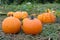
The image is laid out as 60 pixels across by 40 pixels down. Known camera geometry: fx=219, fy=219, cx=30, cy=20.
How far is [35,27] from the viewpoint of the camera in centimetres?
357

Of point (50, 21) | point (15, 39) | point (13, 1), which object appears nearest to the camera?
point (15, 39)

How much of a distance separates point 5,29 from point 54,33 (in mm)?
819

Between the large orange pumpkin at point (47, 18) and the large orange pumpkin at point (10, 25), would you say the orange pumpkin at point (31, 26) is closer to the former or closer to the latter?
the large orange pumpkin at point (10, 25)

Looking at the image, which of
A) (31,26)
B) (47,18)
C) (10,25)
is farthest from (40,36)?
(47,18)

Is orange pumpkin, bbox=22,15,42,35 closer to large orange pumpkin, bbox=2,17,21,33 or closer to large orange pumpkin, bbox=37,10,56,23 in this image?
large orange pumpkin, bbox=2,17,21,33

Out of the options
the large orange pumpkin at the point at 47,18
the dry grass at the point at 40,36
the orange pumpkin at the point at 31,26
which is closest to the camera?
the dry grass at the point at 40,36

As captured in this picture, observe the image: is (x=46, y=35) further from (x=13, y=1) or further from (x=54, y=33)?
(x=13, y=1)

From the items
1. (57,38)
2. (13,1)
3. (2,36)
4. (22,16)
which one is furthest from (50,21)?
(13,1)

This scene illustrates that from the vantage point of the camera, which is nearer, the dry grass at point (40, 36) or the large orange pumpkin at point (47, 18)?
the dry grass at point (40, 36)

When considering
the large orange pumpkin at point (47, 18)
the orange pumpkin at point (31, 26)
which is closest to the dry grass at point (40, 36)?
the orange pumpkin at point (31, 26)

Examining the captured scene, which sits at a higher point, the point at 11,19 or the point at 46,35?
the point at 11,19

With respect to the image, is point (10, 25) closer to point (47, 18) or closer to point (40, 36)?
point (40, 36)

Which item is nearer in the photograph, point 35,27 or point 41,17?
point 35,27

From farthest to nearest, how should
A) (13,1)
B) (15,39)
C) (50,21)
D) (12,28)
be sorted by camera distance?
(13,1) < (50,21) < (12,28) < (15,39)
